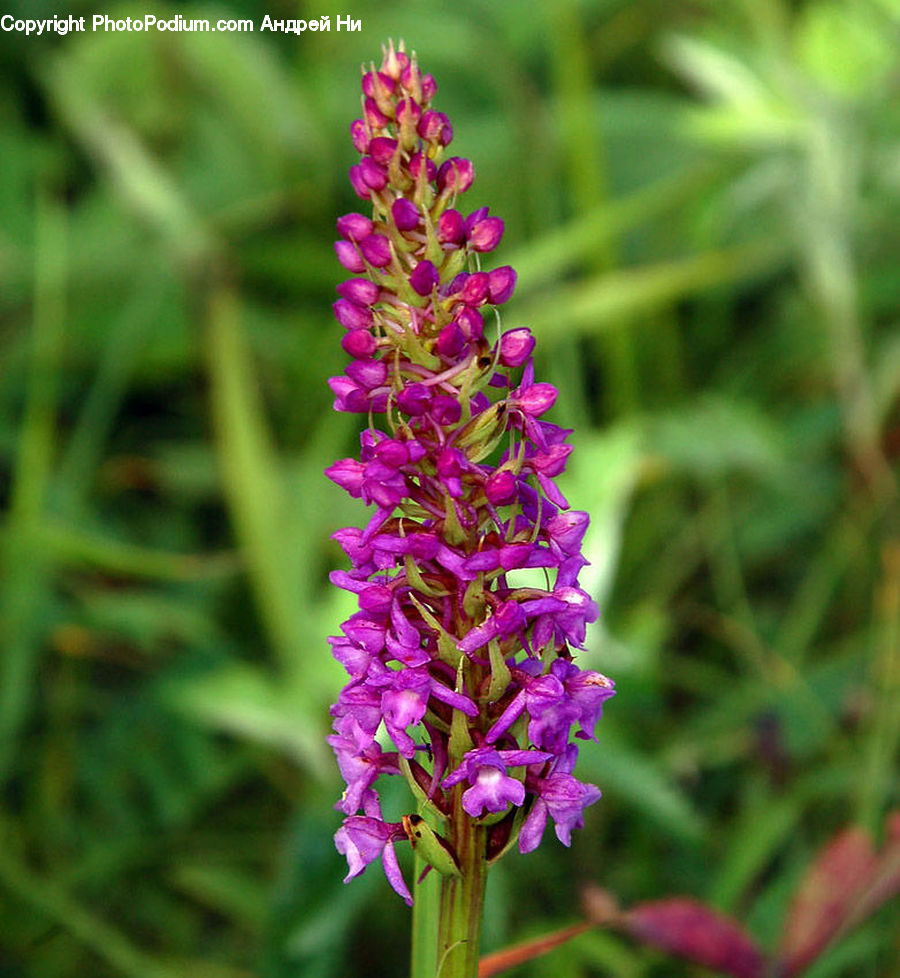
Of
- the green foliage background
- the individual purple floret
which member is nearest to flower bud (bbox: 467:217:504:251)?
the individual purple floret

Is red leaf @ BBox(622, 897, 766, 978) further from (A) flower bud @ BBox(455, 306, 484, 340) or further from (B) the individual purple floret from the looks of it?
(A) flower bud @ BBox(455, 306, 484, 340)

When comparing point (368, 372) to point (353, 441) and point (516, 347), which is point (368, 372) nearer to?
point (516, 347)

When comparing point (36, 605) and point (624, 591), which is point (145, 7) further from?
point (624, 591)

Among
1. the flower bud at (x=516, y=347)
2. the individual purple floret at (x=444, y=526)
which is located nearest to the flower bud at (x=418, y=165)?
the individual purple floret at (x=444, y=526)

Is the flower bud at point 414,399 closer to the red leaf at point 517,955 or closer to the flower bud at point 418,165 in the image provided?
the flower bud at point 418,165

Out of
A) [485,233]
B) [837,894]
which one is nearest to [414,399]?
[485,233]
